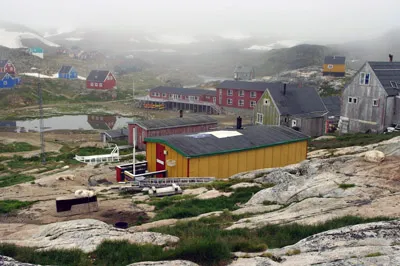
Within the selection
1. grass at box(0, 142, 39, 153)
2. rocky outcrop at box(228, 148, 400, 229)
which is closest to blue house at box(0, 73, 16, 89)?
grass at box(0, 142, 39, 153)

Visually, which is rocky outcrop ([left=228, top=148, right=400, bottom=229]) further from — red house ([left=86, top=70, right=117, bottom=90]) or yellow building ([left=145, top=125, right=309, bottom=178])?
red house ([left=86, top=70, right=117, bottom=90])

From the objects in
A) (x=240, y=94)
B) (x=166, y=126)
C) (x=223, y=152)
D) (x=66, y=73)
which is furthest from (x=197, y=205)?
(x=66, y=73)

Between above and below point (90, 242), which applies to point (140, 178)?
below

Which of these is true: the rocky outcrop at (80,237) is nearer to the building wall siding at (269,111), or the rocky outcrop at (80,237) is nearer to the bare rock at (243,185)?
the bare rock at (243,185)

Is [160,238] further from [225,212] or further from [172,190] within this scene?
[172,190]

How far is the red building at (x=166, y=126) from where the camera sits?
1816 inches

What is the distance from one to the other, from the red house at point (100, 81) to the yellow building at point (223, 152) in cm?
8450

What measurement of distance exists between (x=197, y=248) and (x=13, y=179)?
27.7 metres

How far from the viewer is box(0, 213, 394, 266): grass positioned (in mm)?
9555

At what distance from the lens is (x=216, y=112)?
85.9 m

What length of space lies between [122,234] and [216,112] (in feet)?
244

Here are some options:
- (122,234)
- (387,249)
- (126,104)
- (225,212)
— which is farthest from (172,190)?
(126,104)

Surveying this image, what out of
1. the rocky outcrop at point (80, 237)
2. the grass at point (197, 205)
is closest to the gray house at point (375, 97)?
the grass at point (197, 205)

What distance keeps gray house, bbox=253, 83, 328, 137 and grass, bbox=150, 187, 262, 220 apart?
94.8 ft
